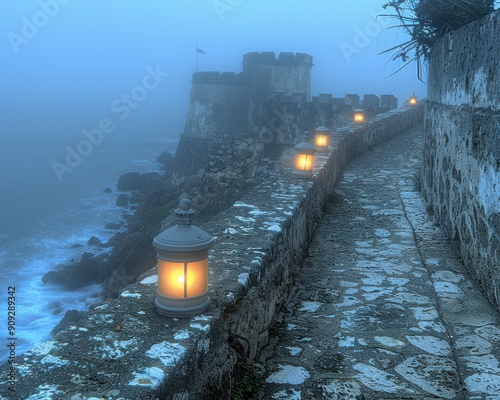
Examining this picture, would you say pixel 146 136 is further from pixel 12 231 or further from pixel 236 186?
pixel 236 186

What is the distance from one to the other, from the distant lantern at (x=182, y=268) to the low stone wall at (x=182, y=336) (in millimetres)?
66

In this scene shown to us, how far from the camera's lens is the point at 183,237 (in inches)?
99.5

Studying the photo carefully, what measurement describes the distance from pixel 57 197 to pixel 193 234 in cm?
4609

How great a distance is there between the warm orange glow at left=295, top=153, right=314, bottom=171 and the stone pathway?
84 centimetres

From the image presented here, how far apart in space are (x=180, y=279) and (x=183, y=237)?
0.72 ft

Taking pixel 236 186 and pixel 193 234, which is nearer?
pixel 193 234

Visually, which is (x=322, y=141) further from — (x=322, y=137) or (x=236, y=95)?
(x=236, y=95)

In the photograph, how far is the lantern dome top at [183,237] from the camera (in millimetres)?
2490

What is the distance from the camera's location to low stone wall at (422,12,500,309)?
408 cm

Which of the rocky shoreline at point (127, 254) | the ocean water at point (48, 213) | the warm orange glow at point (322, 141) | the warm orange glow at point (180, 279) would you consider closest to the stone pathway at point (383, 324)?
the warm orange glow at point (180, 279)

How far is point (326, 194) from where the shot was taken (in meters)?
7.64

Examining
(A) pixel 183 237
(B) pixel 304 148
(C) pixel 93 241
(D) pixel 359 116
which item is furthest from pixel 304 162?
(C) pixel 93 241

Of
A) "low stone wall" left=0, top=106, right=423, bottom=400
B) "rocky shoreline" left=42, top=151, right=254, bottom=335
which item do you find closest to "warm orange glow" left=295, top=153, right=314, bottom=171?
"low stone wall" left=0, top=106, right=423, bottom=400

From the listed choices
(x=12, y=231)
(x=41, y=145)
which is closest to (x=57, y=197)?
(x=12, y=231)
